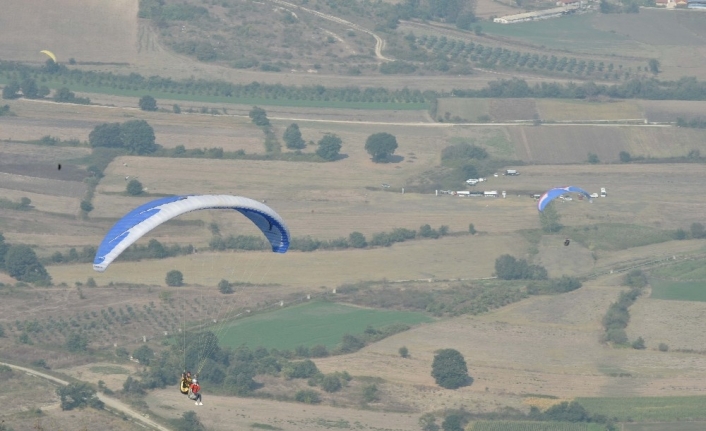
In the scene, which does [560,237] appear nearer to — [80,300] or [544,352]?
[544,352]

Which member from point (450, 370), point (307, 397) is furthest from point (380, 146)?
point (307, 397)

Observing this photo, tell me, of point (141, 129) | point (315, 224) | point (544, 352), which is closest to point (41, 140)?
point (141, 129)

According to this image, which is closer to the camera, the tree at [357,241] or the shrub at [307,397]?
the shrub at [307,397]

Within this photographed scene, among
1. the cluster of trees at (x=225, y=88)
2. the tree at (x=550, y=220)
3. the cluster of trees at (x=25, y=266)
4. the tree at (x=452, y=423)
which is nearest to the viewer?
the tree at (x=452, y=423)

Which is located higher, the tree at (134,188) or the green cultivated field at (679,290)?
the tree at (134,188)

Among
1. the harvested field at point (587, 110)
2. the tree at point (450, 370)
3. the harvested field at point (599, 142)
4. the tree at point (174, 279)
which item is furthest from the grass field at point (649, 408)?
the harvested field at point (587, 110)

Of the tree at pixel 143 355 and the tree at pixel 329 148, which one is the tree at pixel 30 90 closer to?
the tree at pixel 329 148
